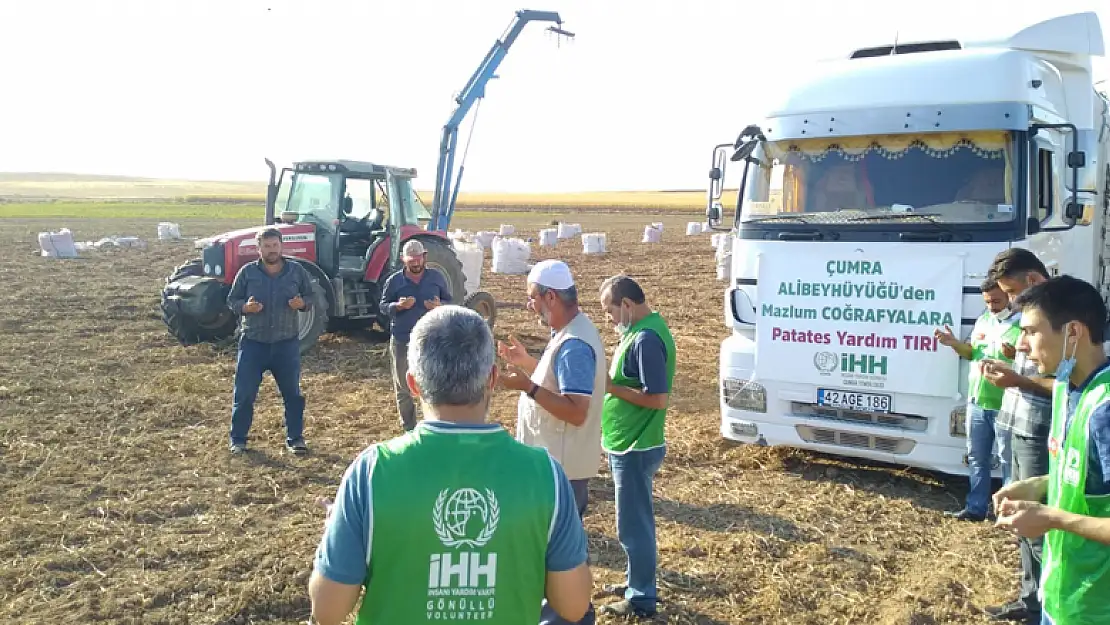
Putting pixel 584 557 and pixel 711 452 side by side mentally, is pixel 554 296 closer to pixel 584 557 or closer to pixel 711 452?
pixel 584 557

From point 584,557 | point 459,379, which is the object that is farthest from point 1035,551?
point 459,379

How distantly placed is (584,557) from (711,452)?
5.20m

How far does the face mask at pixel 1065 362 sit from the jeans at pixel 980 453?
2595 mm

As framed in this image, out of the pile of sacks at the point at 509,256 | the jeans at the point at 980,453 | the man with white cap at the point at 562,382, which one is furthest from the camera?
the pile of sacks at the point at 509,256

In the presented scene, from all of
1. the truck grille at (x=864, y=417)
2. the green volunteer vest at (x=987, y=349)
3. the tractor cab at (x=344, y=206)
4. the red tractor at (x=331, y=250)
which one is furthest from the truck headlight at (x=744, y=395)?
the tractor cab at (x=344, y=206)

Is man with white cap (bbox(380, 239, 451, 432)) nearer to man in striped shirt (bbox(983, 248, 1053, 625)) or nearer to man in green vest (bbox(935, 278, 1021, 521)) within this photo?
man in green vest (bbox(935, 278, 1021, 521))

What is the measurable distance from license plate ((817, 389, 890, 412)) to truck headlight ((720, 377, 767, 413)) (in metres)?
0.40

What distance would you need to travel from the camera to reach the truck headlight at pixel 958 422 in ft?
18.1

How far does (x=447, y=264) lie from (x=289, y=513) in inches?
242

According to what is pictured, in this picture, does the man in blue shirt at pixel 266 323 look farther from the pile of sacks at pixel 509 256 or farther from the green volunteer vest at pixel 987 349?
the pile of sacks at pixel 509 256

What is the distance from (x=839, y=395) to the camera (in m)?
5.84

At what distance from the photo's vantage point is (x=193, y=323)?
10.7 m

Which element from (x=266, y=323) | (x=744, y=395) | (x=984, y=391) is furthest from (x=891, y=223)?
(x=266, y=323)

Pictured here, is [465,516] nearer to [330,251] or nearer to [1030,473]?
[1030,473]
